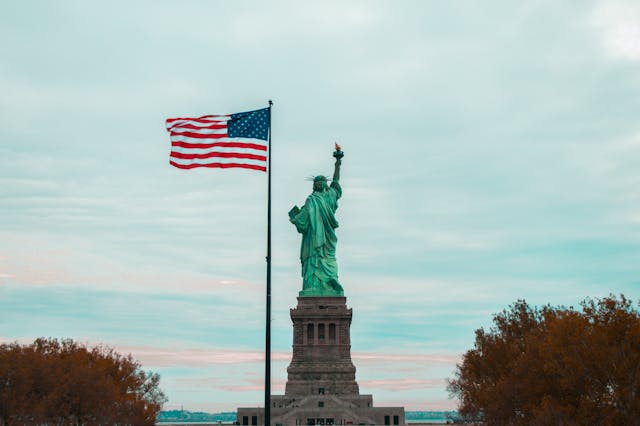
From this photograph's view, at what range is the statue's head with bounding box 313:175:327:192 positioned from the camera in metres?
89.1

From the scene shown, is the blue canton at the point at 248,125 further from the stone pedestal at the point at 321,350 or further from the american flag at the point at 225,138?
the stone pedestal at the point at 321,350

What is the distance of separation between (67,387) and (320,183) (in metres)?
42.8

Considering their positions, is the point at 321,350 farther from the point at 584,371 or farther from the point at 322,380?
the point at 584,371

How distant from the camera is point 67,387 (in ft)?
169

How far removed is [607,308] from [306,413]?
131 feet

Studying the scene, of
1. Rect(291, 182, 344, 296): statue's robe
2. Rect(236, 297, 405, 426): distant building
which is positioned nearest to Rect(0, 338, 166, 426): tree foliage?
Rect(236, 297, 405, 426): distant building

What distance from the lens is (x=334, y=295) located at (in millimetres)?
86812

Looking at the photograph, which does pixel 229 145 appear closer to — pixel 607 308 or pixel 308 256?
pixel 607 308

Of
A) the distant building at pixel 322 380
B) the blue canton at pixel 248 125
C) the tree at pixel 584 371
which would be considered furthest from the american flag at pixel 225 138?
the distant building at pixel 322 380

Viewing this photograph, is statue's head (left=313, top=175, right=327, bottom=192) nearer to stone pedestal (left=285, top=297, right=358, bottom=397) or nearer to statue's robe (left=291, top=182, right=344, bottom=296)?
statue's robe (left=291, top=182, right=344, bottom=296)

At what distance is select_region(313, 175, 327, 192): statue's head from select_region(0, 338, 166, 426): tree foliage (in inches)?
1263

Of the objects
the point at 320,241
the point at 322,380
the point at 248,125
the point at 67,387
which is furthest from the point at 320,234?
the point at 248,125

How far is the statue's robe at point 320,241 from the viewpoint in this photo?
288 ft

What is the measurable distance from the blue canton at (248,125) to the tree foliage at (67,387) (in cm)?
2411
